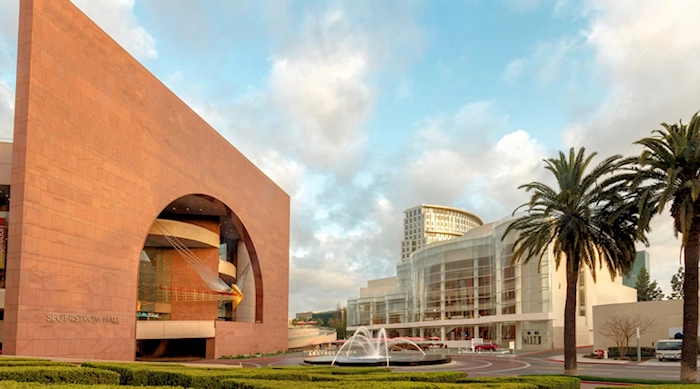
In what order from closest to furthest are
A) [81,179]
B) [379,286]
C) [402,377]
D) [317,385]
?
[317,385], [402,377], [81,179], [379,286]

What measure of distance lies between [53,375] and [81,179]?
54.7ft

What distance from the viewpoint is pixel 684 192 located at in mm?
26188

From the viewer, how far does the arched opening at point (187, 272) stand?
1898 inches

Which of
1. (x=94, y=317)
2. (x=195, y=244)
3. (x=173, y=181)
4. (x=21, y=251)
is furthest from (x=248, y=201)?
(x=21, y=251)

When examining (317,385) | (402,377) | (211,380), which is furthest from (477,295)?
(317,385)

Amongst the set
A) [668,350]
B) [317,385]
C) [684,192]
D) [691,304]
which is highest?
[684,192]

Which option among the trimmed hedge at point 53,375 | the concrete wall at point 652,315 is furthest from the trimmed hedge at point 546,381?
the concrete wall at point 652,315

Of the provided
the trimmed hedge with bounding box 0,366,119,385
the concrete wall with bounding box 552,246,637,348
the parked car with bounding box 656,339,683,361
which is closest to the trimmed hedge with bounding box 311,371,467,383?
the trimmed hedge with bounding box 0,366,119,385

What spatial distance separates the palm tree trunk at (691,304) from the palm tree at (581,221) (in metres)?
2.77

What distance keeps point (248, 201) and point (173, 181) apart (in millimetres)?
15708

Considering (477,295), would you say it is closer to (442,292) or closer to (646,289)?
(442,292)

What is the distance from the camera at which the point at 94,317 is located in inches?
1221

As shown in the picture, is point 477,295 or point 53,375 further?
point 477,295

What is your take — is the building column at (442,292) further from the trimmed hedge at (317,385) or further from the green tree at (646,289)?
the trimmed hedge at (317,385)
